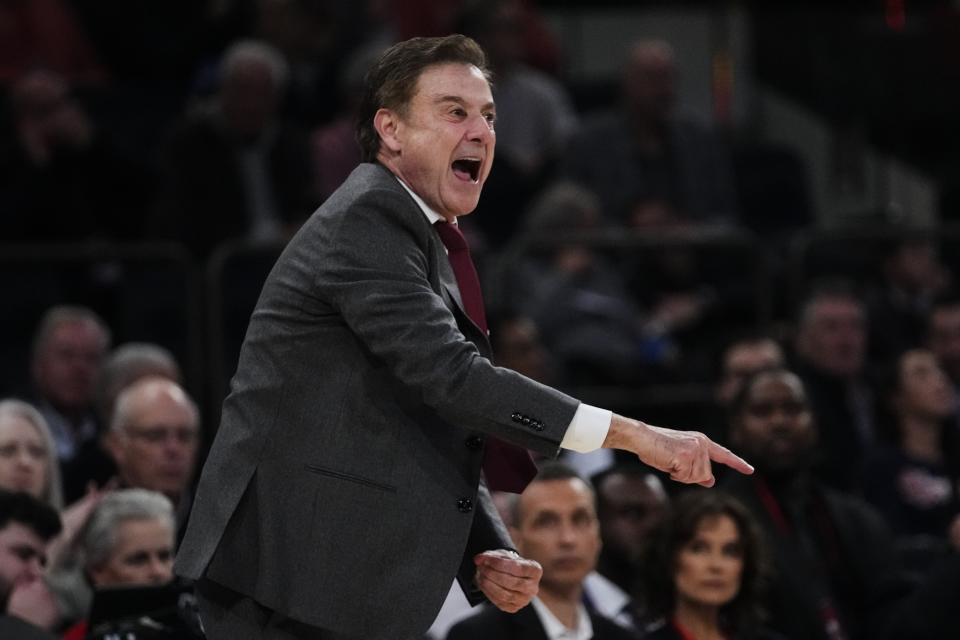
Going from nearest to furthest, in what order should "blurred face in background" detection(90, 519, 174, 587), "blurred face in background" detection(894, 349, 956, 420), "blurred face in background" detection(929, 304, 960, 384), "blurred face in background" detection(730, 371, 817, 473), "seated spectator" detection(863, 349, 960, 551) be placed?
1. "blurred face in background" detection(90, 519, 174, 587)
2. "blurred face in background" detection(730, 371, 817, 473)
3. "seated spectator" detection(863, 349, 960, 551)
4. "blurred face in background" detection(894, 349, 956, 420)
5. "blurred face in background" detection(929, 304, 960, 384)

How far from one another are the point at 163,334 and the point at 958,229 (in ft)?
11.2

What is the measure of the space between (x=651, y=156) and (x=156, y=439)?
3.45m

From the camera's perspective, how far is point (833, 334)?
7379mm

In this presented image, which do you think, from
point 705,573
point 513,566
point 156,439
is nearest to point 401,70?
point 513,566

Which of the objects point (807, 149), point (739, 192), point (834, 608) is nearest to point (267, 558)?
point (834, 608)

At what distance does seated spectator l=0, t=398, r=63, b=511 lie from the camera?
17.1 feet

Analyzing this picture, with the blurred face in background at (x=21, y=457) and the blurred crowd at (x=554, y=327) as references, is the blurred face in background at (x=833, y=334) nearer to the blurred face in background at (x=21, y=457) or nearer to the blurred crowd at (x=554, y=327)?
the blurred crowd at (x=554, y=327)

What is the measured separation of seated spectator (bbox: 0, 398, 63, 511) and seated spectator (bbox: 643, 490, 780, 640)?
5.71ft

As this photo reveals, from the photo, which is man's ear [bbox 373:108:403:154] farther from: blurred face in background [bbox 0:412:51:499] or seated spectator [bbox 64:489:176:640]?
blurred face in background [bbox 0:412:51:499]

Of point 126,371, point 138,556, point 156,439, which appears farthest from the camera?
point 126,371

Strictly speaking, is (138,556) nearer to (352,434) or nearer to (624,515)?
(624,515)

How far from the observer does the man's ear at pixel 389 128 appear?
297cm

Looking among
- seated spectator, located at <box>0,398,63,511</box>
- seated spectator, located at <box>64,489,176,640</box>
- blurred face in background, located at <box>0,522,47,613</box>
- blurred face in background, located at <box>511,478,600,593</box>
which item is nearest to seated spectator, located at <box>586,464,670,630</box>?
blurred face in background, located at <box>511,478,600,593</box>

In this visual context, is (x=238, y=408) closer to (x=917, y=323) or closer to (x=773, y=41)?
(x=917, y=323)
